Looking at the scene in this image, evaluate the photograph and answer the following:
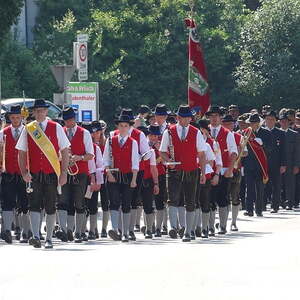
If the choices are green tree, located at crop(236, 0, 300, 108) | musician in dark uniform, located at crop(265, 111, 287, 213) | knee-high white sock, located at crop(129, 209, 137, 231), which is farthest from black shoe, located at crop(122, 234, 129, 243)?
green tree, located at crop(236, 0, 300, 108)

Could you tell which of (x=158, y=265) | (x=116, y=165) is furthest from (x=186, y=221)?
(x=158, y=265)

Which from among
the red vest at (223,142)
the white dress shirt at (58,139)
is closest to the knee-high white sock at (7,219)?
the white dress shirt at (58,139)

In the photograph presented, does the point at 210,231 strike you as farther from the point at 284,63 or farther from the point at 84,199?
the point at 284,63

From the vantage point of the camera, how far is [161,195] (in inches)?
840

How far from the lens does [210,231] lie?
21391 mm

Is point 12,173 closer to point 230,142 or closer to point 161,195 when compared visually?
point 161,195

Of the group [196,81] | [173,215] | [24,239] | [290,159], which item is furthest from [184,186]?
[196,81]

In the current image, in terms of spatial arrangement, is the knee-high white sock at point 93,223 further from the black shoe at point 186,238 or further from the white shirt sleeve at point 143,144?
the black shoe at point 186,238

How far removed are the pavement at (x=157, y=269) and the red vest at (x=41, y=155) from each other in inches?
41.6

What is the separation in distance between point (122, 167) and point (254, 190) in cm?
719

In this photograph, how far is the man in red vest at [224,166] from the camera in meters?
21.6

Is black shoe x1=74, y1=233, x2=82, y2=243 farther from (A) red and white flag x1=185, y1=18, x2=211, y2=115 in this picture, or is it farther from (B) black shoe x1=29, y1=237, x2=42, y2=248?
(A) red and white flag x1=185, y1=18, x2=211, y2=115

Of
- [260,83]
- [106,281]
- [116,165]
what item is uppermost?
[260,83]

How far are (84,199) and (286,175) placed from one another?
32.8 feet
